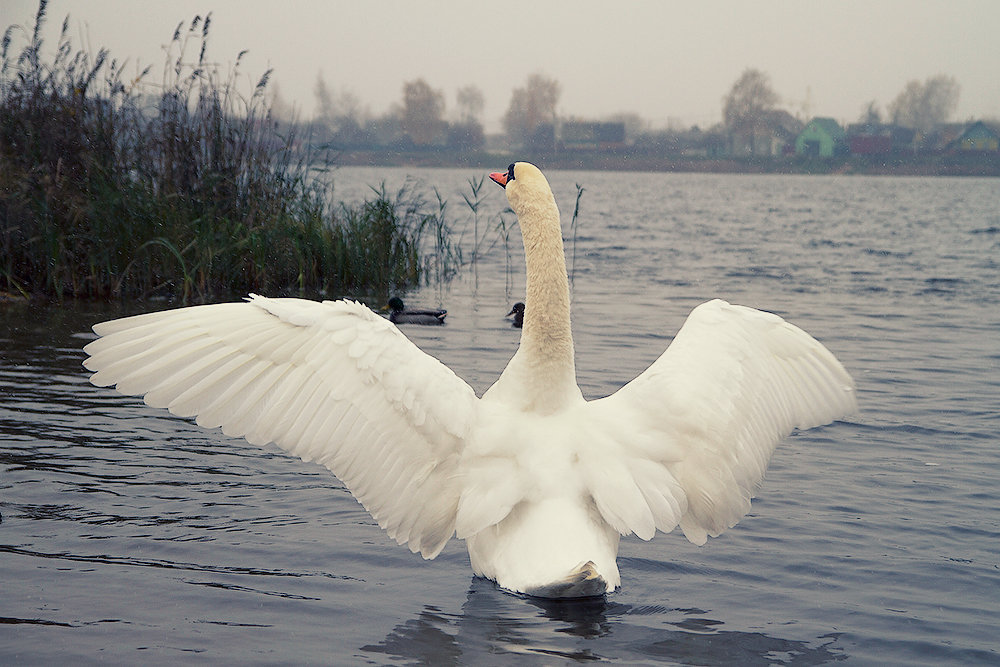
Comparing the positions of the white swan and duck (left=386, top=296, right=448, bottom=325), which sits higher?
the white swan

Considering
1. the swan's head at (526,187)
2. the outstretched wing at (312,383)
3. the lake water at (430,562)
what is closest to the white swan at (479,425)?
the outstretched wing at (312,383)

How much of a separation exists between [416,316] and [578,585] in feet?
26.6

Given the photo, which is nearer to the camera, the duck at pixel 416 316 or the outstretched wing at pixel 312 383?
the outstretched wing at pixel 312 383

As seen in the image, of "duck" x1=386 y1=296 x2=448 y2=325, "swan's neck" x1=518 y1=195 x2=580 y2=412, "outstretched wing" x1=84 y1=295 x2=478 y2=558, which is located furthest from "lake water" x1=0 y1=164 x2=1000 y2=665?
"duck" x1=386 y1=296 x2=448 y2=325

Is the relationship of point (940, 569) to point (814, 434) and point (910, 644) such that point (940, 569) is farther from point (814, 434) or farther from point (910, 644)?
point (814, 434)

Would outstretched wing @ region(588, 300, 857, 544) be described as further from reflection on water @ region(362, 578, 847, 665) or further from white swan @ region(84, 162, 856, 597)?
reflection on water @ region(362, 578, 847, 665)

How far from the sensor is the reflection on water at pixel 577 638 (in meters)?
3.92

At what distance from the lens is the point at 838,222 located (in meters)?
37.2

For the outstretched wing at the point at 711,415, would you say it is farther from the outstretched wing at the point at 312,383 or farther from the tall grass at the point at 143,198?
the tall grass at the point at 143,198

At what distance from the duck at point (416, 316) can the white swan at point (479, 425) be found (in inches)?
281

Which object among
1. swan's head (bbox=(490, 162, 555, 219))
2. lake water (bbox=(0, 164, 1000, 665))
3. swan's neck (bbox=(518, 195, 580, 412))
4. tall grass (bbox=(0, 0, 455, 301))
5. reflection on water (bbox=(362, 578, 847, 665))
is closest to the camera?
reflection on water (bbox=(362, 578, 847, 665))

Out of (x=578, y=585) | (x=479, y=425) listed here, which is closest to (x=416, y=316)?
(x=479, y=425)

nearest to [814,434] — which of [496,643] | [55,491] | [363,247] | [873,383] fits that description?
[873,383]

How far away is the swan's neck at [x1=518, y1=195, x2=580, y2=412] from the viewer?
4.62 metres
